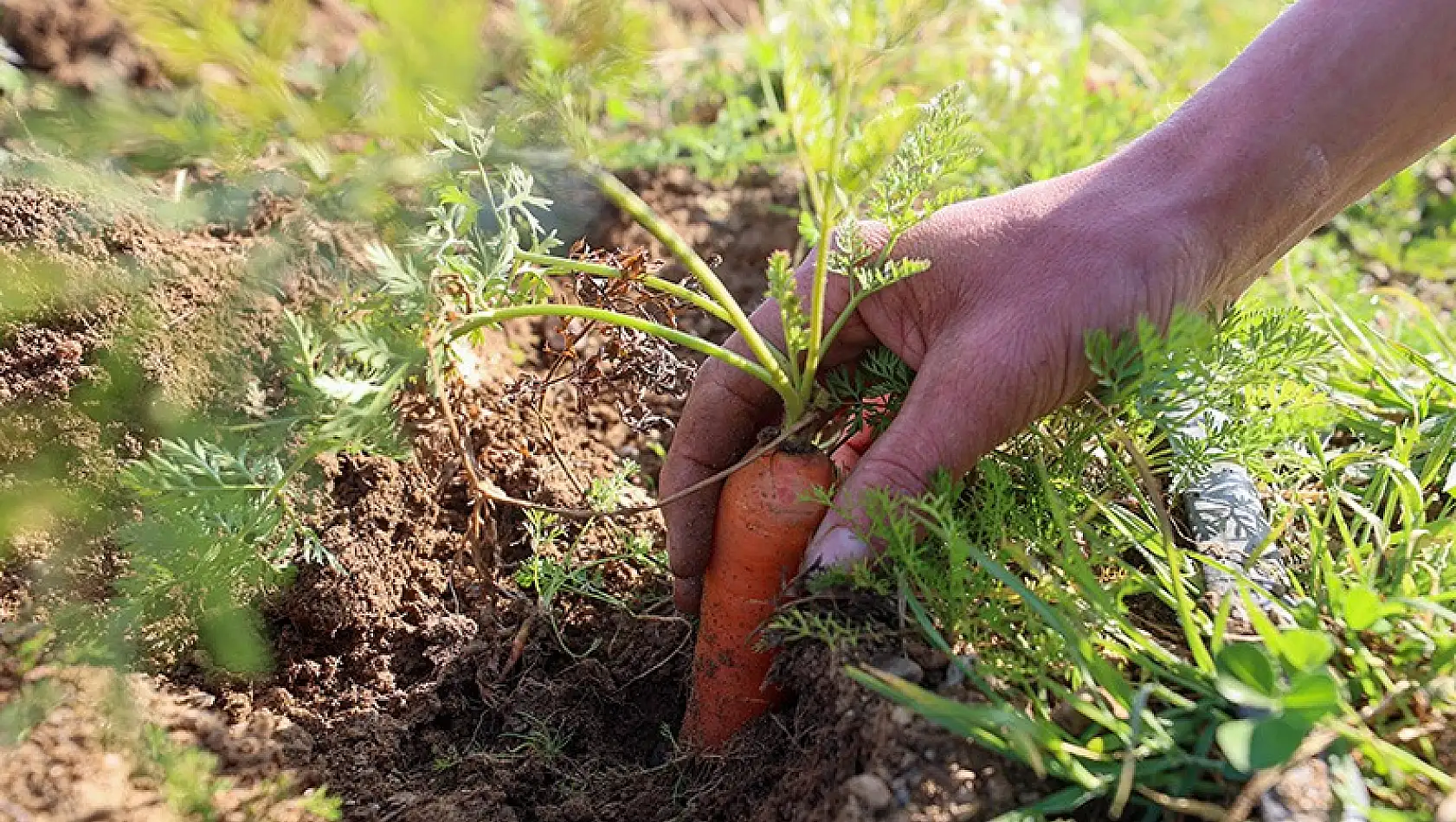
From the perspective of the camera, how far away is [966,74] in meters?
3.55

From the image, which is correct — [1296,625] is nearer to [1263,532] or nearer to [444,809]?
[1263,532]

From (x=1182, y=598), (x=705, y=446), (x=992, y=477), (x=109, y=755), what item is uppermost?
(x=109, y=755)

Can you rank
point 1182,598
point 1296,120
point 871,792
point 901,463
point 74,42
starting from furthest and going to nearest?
point 74,42 → point 1296,120 → point 901,463 → point 1182,598 → point 871,792

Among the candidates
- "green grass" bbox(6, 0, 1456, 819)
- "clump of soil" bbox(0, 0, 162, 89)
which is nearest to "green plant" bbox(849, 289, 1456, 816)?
"green grass" bbox(6, 0, 1456, 819)

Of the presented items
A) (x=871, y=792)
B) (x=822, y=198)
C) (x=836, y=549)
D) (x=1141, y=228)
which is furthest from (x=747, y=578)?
(x=1141, y=228)

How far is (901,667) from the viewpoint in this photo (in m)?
1.51

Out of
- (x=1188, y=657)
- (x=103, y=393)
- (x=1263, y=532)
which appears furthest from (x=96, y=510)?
(x=1263, y=532)

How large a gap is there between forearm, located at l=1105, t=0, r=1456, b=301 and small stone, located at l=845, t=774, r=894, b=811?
0.89 metres

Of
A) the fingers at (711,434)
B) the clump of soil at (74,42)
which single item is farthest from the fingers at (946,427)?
the clump of soil at (74,42)

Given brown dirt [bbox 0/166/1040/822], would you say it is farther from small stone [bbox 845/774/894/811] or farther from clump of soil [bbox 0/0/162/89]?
clump of soil [bbox 0/0/162/89]

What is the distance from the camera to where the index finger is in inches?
76.1

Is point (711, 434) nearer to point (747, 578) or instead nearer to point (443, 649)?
point (747, 578)

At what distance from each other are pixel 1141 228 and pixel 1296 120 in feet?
1.06

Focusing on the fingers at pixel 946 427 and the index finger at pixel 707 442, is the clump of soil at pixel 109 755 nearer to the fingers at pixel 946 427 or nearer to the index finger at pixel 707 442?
the index finger at pixel 707 442
